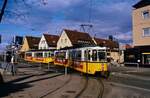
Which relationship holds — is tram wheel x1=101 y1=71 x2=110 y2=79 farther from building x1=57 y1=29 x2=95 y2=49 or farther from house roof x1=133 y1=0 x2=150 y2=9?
building x1=57 y1=29 x2=95 y2=49

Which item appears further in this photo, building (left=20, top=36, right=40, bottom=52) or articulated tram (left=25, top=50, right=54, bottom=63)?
building (left=20, top=36, right=40, bottom=52)

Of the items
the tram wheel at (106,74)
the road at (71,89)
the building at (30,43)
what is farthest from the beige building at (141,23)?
the building at (30,43)

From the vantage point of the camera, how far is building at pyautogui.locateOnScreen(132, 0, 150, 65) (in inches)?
1693

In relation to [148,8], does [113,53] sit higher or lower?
lower

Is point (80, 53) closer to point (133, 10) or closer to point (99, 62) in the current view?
point (99, 62)

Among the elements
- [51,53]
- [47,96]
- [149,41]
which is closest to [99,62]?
[47,96]

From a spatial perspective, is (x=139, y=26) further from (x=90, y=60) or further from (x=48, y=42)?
(x=48, y=42)

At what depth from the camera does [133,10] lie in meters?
46.2

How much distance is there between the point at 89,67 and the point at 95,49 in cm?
165

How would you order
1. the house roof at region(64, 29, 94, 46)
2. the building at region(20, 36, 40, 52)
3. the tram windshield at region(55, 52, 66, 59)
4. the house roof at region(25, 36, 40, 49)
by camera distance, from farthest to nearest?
the house roof at region(25, 36, 40, 49) < the building at region(20, 36, 40, 52) < the house roof at region(64, 29, 94, 46) < the tram windshield at region(55, 52, 66, 59)

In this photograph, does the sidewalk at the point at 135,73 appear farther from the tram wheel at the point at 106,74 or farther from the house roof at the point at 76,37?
the house roof at the point at 76,37

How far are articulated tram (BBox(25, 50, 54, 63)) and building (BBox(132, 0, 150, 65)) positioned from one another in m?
15.0

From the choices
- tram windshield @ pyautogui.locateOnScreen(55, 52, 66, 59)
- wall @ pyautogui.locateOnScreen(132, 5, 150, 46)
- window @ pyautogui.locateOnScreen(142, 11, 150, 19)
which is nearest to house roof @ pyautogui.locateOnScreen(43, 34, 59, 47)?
wall @ pyautogui.locateOnScreen(132, 5, 150, 46)

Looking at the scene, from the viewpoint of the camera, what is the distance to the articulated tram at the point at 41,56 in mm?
52225
